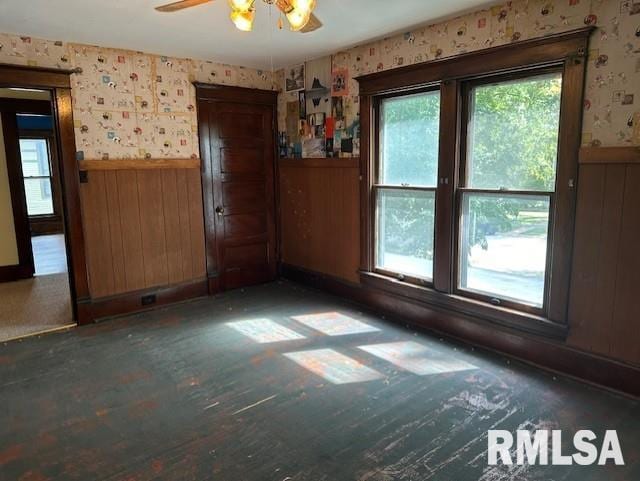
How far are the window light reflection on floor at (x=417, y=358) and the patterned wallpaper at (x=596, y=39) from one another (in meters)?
1.68

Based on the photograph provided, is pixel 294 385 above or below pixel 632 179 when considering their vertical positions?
below

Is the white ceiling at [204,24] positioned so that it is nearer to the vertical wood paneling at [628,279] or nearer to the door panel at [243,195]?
the door panel at [243,195]

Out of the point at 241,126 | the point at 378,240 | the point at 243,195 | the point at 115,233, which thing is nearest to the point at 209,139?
the point at 241,126

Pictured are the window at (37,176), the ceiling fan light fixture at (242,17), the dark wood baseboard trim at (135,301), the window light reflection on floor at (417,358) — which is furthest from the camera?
the window at (37,176)

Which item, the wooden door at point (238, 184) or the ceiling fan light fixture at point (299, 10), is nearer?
the ceiling fan light fixture at point (299, 10)

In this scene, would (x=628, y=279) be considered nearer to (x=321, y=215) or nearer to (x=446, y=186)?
(x=446, y=186)

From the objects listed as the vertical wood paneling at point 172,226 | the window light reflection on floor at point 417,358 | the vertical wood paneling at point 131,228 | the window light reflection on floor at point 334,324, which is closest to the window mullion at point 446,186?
the window light reflection on floor at point 417,358

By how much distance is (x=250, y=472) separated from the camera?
6.68 feet

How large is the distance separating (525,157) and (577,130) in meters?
0.39

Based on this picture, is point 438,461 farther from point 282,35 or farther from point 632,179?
point 282,35

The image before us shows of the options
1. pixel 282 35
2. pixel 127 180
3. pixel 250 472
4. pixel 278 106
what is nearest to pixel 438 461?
pixel 250 472

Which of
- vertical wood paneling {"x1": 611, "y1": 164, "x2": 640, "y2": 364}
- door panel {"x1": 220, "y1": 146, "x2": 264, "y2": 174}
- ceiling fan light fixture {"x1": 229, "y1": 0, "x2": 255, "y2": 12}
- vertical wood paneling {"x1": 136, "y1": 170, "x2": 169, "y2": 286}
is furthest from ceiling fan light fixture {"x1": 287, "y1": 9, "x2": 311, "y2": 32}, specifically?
door panel {"x1": 220, "y1": 146, "x2": 264, "y2": 174}

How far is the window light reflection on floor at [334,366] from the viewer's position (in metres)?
2.90

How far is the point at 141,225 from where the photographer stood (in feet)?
14.0
